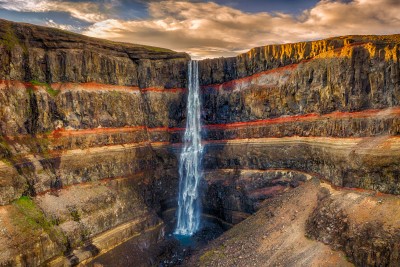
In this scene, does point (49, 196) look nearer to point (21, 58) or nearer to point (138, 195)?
point (138, 195)

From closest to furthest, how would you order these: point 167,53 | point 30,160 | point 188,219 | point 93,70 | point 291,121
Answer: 1. point 30,160
2. point 291,121
3. point 93,70
4. point 188,219
5. point 167,53

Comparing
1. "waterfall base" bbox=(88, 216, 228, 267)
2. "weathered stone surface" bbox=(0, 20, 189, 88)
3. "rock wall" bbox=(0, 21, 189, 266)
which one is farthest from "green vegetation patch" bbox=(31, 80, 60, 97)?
"waterfall base" bbox=(88, 216, 228, 267)

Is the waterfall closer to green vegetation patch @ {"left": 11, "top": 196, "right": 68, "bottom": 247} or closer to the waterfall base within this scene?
the waterfall base

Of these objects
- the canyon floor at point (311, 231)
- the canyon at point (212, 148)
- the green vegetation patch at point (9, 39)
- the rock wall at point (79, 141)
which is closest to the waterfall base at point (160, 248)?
the canyon at point (212, 148)

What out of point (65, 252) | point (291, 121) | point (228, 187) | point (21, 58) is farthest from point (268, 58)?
point (65, 252)

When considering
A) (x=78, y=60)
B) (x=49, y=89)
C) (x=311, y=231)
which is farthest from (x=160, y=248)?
(x=78, y=60)

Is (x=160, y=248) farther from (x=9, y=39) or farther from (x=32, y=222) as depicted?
(x=9, y=39)

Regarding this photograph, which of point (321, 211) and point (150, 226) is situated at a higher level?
point (321, 211)
